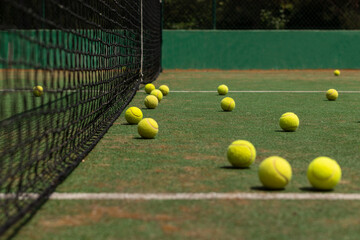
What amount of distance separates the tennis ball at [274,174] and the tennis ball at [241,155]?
0.53 metres

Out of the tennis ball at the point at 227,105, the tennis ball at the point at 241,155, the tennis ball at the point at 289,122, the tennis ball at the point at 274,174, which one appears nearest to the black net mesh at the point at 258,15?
the tennis ball at the point at 227,105

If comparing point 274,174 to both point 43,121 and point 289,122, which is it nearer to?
point 289,122

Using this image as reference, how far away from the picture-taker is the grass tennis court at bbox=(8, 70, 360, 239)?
8.71 ft

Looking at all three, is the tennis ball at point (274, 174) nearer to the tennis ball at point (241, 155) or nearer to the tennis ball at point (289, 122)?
the tennis ball at point (241, 155)

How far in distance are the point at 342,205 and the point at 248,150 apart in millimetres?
1020

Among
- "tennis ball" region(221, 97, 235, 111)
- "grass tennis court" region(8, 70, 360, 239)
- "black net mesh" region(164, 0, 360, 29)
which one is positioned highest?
"black net mesh" region(164, 0, 360, 29)

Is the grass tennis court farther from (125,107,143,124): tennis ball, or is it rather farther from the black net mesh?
the black net mesh

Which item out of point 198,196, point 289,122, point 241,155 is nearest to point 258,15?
point 289,122

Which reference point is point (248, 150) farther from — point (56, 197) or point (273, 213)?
point (56, 197)

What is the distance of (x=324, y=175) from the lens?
336 centimetres

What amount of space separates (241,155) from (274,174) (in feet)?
2.06

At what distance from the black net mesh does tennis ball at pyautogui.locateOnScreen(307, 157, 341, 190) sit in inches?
750

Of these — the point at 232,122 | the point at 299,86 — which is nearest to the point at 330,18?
the point at 299,86

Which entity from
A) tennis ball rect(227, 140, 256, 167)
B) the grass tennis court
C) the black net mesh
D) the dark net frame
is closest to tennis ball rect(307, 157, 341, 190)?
the grass tennis court
